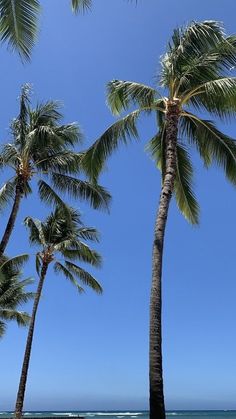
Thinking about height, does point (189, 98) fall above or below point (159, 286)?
above

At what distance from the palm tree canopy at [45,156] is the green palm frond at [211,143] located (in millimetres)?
4873

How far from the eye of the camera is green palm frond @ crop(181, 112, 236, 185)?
1400 cm

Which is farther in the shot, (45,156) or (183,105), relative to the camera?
(45,156)

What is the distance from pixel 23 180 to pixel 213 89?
24.4 ft

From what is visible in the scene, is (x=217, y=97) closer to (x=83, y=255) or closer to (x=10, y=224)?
(x=10, y=224)

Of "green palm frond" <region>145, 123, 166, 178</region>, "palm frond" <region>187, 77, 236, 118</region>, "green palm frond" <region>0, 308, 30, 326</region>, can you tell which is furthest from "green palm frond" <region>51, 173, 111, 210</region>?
"green palm frond" <region>0, 308, 30, 326</region>

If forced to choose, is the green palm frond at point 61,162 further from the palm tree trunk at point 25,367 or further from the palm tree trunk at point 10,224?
the palm tree trunk at point 25,367

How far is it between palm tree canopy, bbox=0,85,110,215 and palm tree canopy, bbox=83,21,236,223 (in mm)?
3524

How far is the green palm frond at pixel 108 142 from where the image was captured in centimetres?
1435

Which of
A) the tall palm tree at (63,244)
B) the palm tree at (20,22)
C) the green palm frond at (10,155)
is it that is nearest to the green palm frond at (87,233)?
the tall palm tree at (63,244)

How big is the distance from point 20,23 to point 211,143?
20.0 feet

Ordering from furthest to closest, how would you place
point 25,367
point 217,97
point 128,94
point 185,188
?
point 25,367 → point 185,188 → point 128,94 → point 217,97

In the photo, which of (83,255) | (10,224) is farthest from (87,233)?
(10,224)

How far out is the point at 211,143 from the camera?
1443 cm
